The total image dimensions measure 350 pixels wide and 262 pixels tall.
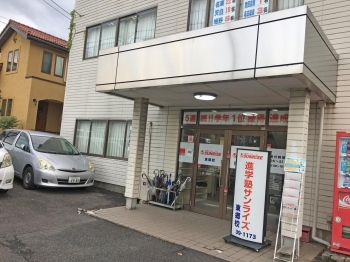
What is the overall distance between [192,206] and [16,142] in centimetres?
600

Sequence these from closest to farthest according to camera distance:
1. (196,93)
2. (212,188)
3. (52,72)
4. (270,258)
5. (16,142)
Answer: (270,258), (196,93), (212,188), (16,142), (52,72)

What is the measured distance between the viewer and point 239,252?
504 centimetres

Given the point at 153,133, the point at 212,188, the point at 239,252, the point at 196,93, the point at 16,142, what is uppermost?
the point at 196,93

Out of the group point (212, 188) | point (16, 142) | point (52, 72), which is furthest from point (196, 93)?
point (52, 72)

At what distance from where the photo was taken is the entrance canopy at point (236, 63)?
440cm

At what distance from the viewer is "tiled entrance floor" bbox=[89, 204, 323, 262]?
16.4 feet

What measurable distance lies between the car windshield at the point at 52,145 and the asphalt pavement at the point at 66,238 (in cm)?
181

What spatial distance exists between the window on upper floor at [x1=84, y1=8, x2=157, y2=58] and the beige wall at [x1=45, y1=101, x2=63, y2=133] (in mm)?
8209

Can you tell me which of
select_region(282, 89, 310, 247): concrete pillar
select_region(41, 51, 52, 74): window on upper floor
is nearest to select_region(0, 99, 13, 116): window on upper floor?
select_region(41, 51, 52, 74): window on upper floor

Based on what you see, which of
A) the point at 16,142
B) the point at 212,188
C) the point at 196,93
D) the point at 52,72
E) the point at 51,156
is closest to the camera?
the point at 196,93

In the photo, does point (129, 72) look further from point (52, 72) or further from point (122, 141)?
point (52, 72)

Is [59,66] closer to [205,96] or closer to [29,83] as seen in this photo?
[29,83]

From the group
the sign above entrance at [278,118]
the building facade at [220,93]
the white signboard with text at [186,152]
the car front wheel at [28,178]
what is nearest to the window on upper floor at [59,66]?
the building facade at [220,93]

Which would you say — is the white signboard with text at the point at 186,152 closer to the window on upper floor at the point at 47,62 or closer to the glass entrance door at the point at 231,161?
the glass entrance door at the point at 231,161
